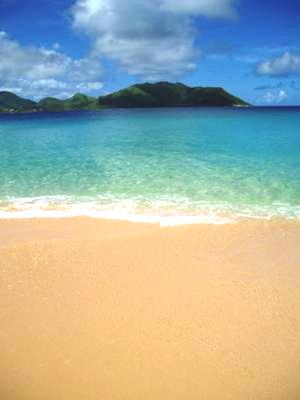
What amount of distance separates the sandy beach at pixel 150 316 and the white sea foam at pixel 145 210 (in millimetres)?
1232

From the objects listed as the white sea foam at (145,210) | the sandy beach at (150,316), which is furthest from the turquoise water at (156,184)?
the sandy beach at (150,316)

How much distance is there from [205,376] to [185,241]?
3556mm

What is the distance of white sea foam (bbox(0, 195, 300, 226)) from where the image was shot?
9203 mm

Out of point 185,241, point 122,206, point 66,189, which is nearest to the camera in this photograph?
point 185,241

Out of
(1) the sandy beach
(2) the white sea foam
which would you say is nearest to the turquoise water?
(2) the white sea foam

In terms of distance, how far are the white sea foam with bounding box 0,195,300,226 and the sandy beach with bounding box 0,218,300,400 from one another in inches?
48.5

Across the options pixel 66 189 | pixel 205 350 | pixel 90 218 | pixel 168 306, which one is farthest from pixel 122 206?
pixel 205 350

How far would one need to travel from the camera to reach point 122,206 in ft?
34.4

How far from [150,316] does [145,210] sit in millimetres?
5084

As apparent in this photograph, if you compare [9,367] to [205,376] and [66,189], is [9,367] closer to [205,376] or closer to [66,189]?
[205,376]

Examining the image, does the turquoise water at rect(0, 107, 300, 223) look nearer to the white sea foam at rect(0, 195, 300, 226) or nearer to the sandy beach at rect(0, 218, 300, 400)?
the white sea foam at rect(0, 195, 300, 226)

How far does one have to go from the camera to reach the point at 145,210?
10031 millimetres

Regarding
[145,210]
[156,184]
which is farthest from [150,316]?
[156,184]

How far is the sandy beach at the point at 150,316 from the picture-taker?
4043 mm
